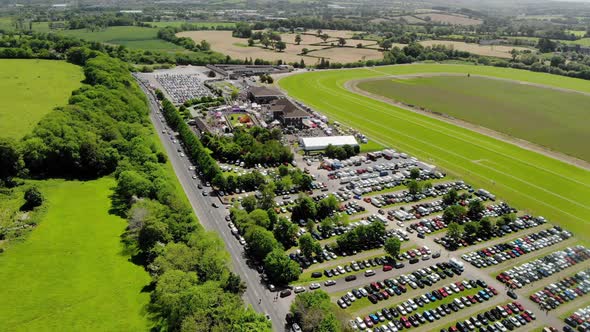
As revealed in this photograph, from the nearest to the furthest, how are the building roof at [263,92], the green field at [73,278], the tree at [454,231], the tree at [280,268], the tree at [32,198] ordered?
the green field at [73,278]
the tree at [280,268]
the tree at [454,231]
the tree at [32,198]
the building roof at [263,92]

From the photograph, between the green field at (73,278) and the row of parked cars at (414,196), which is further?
the row of parked cars at (414,196)

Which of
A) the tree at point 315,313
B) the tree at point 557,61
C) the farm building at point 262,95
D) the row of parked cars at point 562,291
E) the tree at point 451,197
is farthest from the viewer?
the tree at point 557,61

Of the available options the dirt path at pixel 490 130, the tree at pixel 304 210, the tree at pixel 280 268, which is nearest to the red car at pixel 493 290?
the tree at pixel 280 268

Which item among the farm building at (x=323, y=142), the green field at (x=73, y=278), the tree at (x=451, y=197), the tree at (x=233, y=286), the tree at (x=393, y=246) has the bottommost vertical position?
the green field at (x=73, y=278)

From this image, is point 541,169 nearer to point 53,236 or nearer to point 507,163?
point 507,163

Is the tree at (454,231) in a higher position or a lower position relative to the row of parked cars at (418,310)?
higher

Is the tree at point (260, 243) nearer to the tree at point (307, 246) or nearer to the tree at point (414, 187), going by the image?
the tree at point (307, 246)

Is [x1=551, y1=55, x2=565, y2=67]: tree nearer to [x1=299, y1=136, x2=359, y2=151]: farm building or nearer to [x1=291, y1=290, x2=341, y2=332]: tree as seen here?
[x1=299, y1=136, x2=359, y2=151]: farm building

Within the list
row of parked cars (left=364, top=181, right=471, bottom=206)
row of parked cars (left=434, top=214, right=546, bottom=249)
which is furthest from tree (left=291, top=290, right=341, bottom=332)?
row of parked cars (left=364, top=181, right=471, bottom=206)
